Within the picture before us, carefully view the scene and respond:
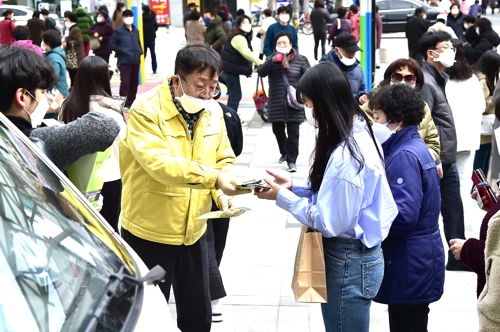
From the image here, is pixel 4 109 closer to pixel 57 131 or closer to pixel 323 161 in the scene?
pixel 57 131

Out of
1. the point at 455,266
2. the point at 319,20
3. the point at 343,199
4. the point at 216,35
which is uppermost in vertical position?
the point at 343,199

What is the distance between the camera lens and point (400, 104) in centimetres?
412

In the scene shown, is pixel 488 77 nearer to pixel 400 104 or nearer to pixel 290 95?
pixel 290 95

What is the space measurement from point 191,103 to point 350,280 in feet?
3.75

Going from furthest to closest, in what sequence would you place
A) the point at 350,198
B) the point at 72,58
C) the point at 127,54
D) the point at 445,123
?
1. the point at 72,58
2. the point at 127,54
3. the point at 445,123
4. the point at 350,198

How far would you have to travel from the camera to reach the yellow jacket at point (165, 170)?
356cm

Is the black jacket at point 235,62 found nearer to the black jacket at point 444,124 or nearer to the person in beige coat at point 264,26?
the person in beige coat at point 264,26

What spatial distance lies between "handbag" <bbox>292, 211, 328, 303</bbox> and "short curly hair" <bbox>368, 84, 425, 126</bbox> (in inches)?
41.5

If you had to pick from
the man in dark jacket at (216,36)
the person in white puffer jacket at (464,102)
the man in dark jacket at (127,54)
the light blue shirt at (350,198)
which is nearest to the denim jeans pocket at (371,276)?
the light blue shirt at (350,198)

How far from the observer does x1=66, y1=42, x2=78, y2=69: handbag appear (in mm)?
14413

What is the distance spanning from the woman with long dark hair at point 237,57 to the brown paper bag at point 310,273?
8.61 meters

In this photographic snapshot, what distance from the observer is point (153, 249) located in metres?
3.77

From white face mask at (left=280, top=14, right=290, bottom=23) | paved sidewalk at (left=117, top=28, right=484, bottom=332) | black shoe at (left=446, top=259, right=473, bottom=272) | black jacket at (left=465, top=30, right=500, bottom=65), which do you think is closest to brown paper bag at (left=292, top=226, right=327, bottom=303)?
paved sidewalk at (left=117, top=28, right=484, bottom=332)

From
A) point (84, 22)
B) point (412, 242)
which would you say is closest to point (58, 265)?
point (412, 242)
